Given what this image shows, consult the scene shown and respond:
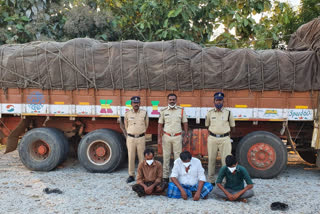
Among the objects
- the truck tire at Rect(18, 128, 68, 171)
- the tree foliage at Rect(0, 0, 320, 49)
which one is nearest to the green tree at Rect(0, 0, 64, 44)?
the tree foliage at Rect(0, 0, 320, 49)

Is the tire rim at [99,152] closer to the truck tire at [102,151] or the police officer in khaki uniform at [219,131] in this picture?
the truck tire at [102,151]

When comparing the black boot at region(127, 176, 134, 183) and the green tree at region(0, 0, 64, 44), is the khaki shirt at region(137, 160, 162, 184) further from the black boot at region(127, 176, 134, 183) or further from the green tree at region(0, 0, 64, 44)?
the green tree at region(0, 0, 64, 44)

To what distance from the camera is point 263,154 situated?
6.48 m

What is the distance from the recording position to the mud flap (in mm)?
7309

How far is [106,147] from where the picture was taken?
23.1 feet

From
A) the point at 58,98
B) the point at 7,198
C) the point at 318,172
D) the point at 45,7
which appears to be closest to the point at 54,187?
the point at 7,198

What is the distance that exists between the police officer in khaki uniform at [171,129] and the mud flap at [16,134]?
363cm

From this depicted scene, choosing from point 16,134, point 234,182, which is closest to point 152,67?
point 234,182

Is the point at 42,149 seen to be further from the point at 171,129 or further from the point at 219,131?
the point at 219,131

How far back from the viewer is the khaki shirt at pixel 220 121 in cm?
593

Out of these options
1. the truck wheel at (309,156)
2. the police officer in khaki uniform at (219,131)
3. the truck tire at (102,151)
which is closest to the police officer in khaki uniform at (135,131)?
the truck tire at (102,151)

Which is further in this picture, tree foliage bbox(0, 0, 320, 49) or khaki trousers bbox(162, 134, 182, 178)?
tree foliage bbox(0, 0, 320, 49)

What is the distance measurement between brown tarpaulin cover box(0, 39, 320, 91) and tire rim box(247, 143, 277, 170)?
131 centimetres

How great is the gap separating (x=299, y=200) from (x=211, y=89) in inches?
111
